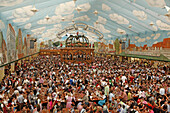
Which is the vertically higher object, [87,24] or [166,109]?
[87,24]

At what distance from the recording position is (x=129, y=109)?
689cm

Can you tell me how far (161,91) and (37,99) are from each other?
6861mm

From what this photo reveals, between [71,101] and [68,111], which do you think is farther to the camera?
[71,101]

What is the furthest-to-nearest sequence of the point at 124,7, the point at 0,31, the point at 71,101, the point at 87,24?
the point at 87,24 → the point at 124,7 → the point at 0,31 → the point at 71,101

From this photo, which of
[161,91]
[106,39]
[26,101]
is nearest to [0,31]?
[26,101]

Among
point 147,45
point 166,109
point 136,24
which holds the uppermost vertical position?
point 136,24

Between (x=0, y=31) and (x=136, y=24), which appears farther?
(x=136, y=24)

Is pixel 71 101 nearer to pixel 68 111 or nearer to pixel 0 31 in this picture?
pixel 68 111

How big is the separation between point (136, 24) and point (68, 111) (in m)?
19.0

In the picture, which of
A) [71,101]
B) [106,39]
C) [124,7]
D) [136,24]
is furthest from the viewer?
[106,39]

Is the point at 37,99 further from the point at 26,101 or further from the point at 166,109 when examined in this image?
the point at 166,109

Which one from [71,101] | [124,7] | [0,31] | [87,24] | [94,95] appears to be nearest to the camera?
[71,101]

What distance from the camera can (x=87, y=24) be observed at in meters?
34.8

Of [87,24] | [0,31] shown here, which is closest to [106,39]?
[87,24]
